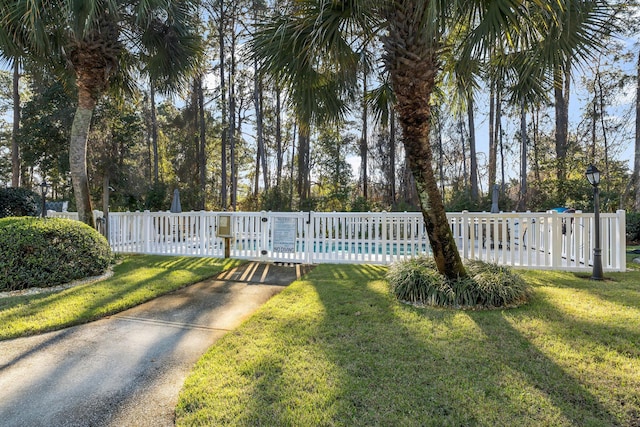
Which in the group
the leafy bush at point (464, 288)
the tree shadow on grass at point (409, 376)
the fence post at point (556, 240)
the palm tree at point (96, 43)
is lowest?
the tree shadow on grass at point (409, 376)

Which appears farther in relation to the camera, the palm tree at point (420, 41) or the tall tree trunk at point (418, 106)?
the tall tree trunk at point (418, 106)

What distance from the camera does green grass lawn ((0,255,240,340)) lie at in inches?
130

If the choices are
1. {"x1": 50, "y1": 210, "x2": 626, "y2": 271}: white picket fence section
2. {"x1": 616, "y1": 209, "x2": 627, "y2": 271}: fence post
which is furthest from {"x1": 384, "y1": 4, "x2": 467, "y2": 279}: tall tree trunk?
{"x1": 616, "y1": 209, "x2": 627, "y2": 271}: fence post

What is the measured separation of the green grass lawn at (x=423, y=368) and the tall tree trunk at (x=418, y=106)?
86cm

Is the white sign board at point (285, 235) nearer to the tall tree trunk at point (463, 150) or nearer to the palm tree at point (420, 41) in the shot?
the palm tree at point (420, 41)

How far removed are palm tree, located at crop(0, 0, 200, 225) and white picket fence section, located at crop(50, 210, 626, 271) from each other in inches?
61.2

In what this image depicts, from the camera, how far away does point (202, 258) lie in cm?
720

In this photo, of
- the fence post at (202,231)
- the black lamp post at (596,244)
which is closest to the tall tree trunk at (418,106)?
the black lamp post at (596,244)

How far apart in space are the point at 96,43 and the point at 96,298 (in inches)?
207

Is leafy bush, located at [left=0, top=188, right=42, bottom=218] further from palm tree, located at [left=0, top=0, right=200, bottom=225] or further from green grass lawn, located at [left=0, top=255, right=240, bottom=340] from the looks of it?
green grass lawn, located at [left=0, top=255, right=240, bottom=340]

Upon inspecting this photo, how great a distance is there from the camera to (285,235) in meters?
6.80

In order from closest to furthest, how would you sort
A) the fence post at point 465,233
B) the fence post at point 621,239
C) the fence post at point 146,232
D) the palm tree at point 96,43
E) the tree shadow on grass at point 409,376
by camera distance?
the tree shadow on grass at point 409,376
the fence post at point 621,239
the palm tree at point 96,43
the fence post at point 465,233
the fence post at point 146,232

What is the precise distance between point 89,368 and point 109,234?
670cm

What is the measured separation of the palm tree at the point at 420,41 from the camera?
3.66 m
